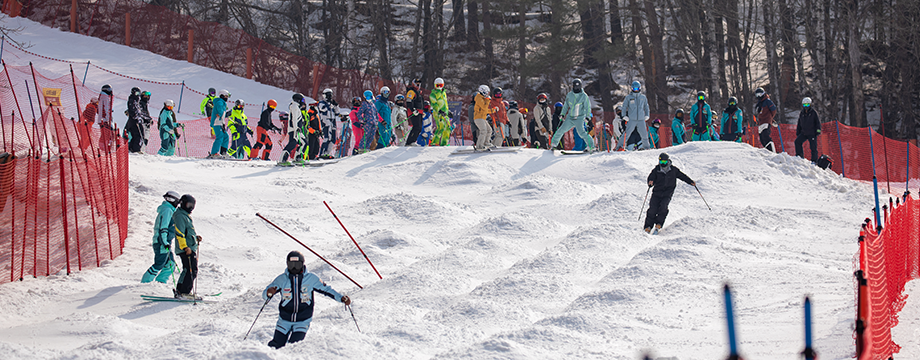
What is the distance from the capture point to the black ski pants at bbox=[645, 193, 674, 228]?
35.3 ft

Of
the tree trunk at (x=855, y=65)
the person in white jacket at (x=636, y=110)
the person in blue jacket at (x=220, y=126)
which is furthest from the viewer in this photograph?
the tree trunk at (x=855, y=65)

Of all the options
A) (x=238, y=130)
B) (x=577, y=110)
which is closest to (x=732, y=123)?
(x=577, y=110)

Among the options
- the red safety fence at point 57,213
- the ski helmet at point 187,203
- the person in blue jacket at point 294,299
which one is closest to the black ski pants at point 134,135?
the red safety fence at point 57,213

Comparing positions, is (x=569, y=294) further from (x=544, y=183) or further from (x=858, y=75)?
(x=858, y=75)

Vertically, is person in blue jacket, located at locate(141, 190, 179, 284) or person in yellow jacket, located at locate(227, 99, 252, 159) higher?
person in yellow jacket, located at locate(227, 99, 252, 159)

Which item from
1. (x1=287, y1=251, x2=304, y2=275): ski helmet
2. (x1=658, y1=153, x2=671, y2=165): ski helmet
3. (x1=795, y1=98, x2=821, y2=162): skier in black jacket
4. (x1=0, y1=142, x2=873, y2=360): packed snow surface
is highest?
(x1=795, y1=98, x2=821, y2=162): skier in black jacket

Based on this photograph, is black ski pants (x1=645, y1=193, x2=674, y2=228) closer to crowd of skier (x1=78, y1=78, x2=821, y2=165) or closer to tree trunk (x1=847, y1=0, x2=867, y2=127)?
crowd of skier (x1=78, y1=78, x2=821, y2=165)

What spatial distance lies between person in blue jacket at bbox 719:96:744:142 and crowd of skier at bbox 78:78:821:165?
0.07 feet

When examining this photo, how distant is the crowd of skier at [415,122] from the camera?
50.9 ft

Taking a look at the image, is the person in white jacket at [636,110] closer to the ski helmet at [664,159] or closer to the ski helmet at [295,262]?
the ski helmet at [664,159]

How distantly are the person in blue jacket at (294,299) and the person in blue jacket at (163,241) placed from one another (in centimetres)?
298

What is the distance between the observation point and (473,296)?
759cm

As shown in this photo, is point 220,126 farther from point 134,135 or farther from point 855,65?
point 855,65

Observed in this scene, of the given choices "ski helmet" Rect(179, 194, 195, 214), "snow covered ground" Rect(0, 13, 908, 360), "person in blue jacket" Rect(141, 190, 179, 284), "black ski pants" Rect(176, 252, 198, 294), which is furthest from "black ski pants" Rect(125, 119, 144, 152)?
"black ski pants" Rect(176, 252, 198, 294)
